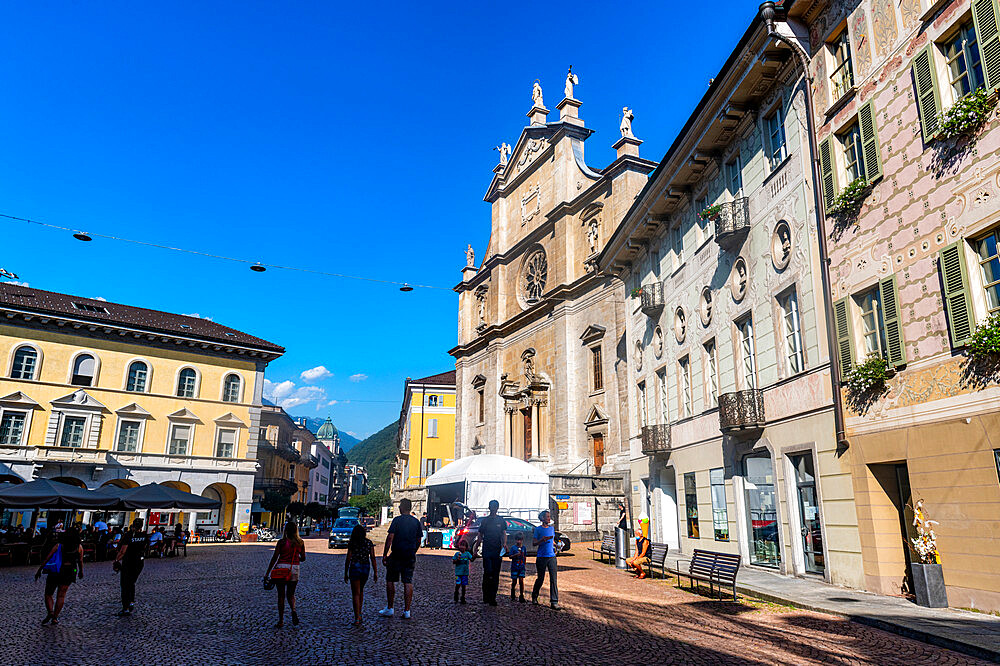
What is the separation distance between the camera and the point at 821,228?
1406 centimetres

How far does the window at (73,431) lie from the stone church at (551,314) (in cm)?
2491

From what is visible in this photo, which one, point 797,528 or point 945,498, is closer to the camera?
point 945,498

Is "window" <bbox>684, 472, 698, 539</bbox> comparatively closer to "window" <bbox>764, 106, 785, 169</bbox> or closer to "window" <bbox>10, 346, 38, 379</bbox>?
"window" <bbox>764, 106, 785, 169</bbox>

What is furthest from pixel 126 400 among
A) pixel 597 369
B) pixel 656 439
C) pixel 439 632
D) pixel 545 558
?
pixel 439 632

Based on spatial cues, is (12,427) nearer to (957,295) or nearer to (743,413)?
(743,413)

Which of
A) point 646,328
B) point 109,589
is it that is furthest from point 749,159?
point 109,589

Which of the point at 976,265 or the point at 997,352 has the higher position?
the point at 976,265

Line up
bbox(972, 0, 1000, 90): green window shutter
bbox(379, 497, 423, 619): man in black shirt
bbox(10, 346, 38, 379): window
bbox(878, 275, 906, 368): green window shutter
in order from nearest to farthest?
bbox(379, 497, 423, 619): man in black shirt < bbox(972, 0, 1000, 90): green window shutter < bbox(878, 275, 906, 368): green window shutter < bbox(10, 346, 38, 379): window

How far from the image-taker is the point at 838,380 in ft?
43.2

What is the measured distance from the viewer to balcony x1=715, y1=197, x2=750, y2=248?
56.5 feet

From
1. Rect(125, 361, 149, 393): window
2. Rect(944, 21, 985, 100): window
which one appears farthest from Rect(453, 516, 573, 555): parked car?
Rect(125, 361, 149, 393): window

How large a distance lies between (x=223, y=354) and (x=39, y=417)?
998cm

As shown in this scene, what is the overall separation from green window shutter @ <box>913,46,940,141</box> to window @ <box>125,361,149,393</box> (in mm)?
40165

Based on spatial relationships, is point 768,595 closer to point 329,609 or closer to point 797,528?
point 797,528
